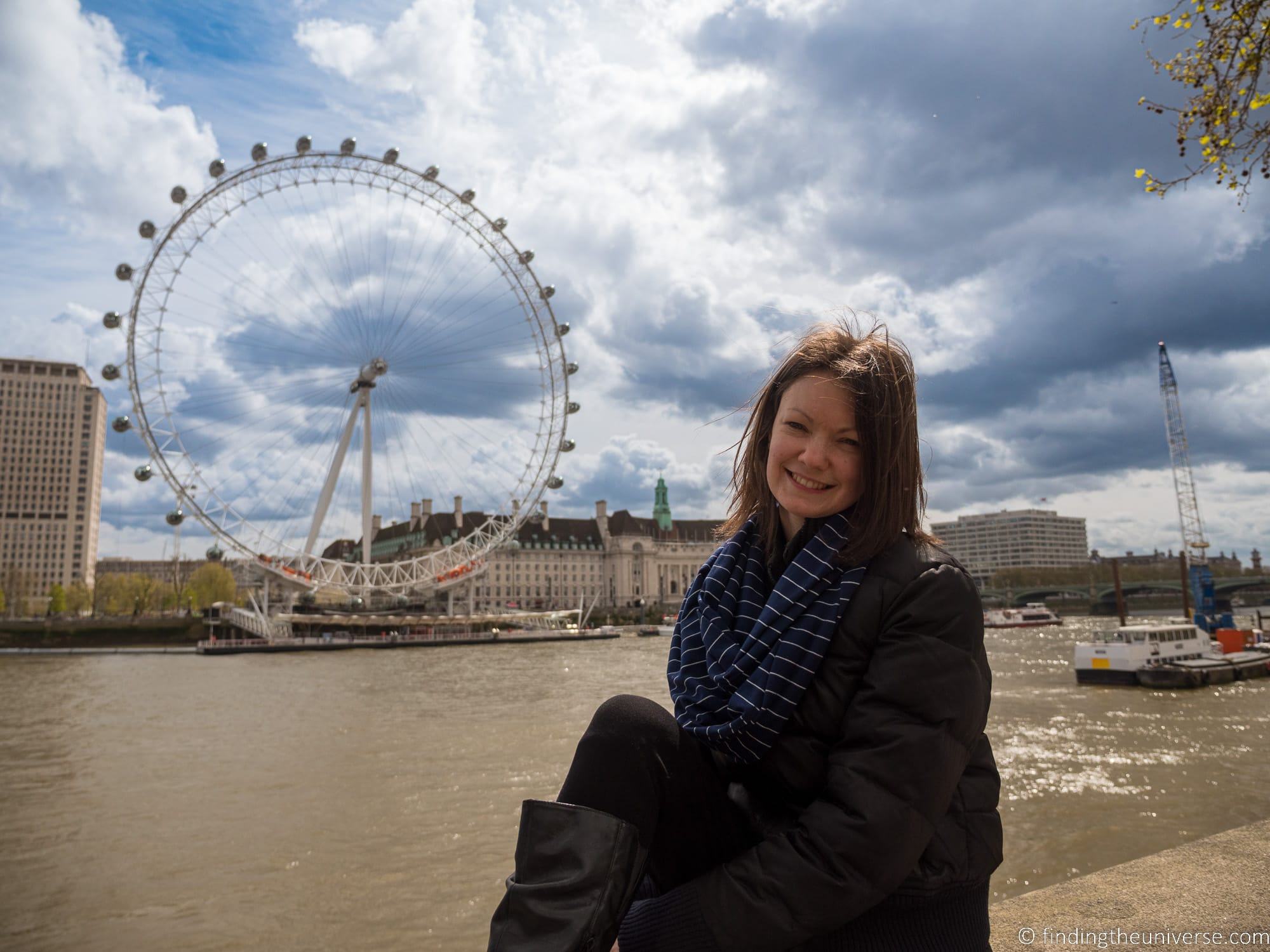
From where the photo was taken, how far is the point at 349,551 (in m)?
87.2

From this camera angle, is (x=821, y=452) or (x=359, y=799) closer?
(x=821, y=452)

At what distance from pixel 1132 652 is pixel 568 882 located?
2551cm

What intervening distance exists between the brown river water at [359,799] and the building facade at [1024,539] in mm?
126285

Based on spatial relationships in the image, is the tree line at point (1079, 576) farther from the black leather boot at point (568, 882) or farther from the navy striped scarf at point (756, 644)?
the black leather boot at point (568, 882)

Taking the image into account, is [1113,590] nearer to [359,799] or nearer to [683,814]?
[359,799]

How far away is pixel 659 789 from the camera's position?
60.2 inches

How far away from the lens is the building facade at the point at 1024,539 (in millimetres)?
138750

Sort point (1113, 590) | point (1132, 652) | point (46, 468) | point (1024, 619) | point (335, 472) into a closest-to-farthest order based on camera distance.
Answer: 1. point (1132, 652)
2. point (335, 472)
3. point (1024, 619)
4. point (1113, 590)
5. point (46, 468)

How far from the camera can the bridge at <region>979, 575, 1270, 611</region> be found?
253ft

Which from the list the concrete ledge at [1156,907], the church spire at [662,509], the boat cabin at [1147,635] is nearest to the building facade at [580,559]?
the church spire at [662,509]

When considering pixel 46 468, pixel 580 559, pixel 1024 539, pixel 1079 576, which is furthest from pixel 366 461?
pixel 1024 539

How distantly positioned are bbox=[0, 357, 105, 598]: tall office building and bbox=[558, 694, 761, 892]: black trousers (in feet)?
362

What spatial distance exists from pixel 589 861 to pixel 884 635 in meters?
0.64

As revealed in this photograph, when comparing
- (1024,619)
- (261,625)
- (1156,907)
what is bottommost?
(1024,619)
